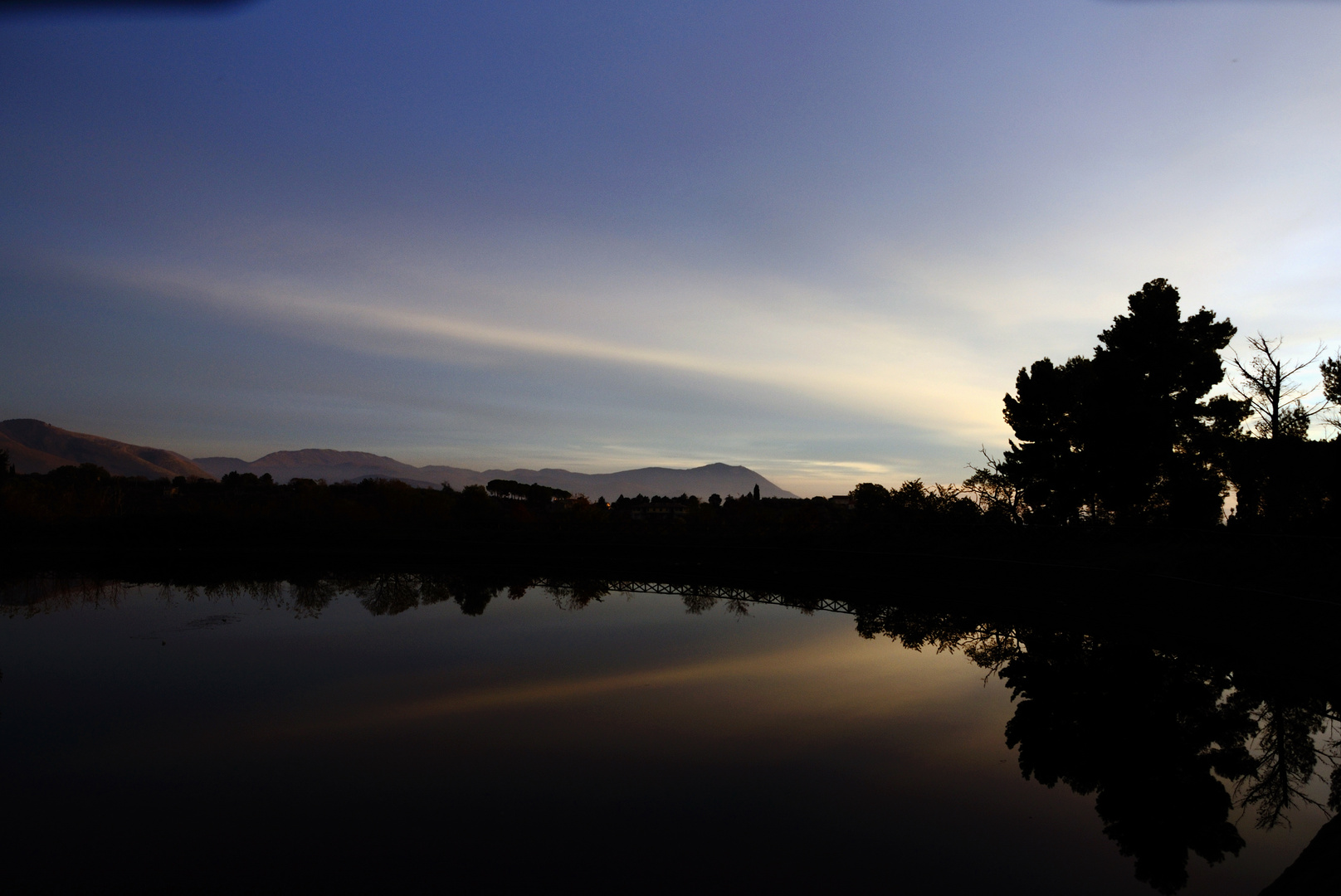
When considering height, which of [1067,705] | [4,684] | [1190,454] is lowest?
[4,684]

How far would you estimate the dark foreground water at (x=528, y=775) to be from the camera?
20.7 ft

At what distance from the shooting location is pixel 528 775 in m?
8.31

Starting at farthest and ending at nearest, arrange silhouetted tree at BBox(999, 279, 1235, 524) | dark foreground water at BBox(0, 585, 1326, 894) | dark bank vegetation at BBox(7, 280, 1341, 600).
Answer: silhouetted tree at BBox(999, 279, 1235, 524) < dark bank vegetation at BBox(7, 280, 1341, 600) < dark foreground water at BBox(0, 585, 1326, 894)

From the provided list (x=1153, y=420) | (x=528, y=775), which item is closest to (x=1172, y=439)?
(x=1153, y=420)

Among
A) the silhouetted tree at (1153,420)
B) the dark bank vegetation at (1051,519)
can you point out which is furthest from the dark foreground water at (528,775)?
the silhouetted tree at (1153,420)

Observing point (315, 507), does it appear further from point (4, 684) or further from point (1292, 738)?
point (1292, 738)

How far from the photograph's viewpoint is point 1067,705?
39.1 feet

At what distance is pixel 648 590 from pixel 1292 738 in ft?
59.6

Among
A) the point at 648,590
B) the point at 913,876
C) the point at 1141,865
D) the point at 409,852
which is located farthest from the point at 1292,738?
the point at 648,590

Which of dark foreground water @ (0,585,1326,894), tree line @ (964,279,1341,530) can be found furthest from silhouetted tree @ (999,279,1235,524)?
dark foreground water @ (0,585,1326,894)

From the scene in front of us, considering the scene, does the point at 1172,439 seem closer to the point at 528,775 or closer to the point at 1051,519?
the point at 1051,519

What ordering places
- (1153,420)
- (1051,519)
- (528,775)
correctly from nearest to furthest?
(528,775)
(1153,420)
(1051,519)

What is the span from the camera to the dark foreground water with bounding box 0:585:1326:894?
20.7ft

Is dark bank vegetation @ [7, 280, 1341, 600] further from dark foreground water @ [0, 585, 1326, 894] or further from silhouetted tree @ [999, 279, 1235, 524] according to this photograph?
dark foreground water @ [0, 585, 1326, 894]
